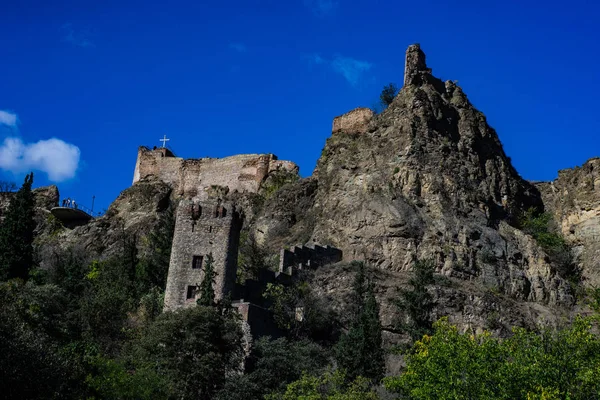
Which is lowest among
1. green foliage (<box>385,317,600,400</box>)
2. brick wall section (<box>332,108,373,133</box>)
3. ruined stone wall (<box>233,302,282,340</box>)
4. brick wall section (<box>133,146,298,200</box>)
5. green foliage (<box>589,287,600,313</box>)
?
green foliage (<box>385,317,600,400</box>)

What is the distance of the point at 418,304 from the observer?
4953cm

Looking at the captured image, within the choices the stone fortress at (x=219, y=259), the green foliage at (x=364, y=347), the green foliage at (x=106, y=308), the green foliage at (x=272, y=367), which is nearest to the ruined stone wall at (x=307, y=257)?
the stone fortress at (x=219, y=259)

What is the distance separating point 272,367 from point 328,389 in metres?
2.92

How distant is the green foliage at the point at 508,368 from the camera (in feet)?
116

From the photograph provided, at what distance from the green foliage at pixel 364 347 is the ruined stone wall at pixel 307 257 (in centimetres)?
584

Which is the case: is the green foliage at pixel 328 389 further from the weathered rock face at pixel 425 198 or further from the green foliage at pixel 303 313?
the weathered rock face at pixel 425 198

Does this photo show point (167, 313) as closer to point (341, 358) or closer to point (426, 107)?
point (341, 358)

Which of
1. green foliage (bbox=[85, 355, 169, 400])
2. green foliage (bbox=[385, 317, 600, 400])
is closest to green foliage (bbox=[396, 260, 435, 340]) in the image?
green foliage (bbox=[385, 317, 600, 400])

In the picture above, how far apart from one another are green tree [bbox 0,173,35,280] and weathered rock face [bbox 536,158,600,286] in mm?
33406

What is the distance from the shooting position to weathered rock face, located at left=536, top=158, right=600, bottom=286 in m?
60.4

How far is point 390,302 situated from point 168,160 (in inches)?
1370

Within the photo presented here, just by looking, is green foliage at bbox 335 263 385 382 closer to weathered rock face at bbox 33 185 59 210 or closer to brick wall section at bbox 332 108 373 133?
brick wall section at bbox 332 108 373 133

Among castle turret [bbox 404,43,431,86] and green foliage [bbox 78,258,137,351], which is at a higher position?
castle turret [bbox 404,43,431,86]

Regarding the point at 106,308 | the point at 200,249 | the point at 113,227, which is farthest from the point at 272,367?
the point at 113,227
